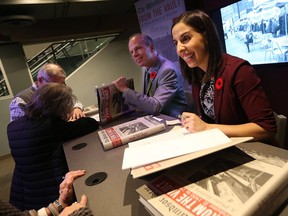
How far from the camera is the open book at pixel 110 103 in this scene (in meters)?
1.46

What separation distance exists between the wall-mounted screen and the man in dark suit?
93 centimetres

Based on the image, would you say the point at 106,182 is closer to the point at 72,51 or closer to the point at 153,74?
the point at 153,74

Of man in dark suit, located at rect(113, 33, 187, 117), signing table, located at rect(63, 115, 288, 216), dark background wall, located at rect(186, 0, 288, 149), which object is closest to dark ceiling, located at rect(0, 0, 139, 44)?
man in dark suit, located at rect(113, 33, 187, 117)

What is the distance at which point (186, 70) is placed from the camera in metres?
1.31

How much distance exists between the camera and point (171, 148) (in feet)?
2.21

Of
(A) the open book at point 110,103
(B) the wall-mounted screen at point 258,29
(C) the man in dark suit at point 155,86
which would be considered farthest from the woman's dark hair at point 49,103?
(B) the wall-mounted screen at point 258,29

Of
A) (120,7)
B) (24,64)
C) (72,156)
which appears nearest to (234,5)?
(72,156)

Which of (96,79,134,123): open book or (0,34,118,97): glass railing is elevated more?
(0,34,118,97): glass railing

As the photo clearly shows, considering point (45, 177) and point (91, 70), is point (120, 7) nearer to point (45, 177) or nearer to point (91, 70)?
point (91, 70)

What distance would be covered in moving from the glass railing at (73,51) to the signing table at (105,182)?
4.27 meters

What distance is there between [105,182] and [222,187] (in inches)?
17.5

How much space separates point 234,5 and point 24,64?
12.8 ft

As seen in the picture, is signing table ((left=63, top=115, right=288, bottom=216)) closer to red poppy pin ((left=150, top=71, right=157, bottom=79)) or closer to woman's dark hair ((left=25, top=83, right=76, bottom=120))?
woman's dark hair ((left=25, top=83, right=76, bottom=120))

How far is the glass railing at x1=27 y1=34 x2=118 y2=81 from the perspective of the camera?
5043 millimetres
